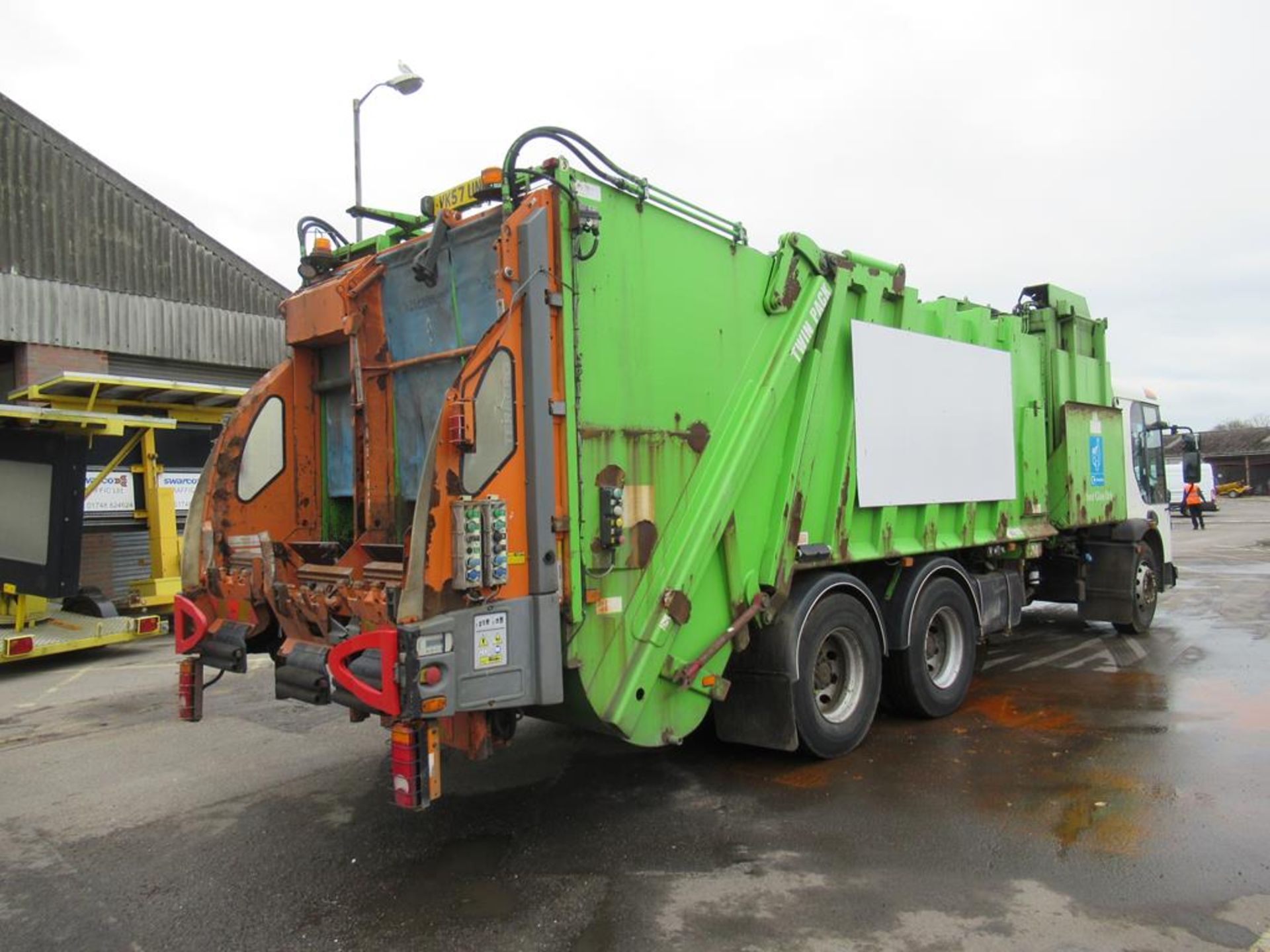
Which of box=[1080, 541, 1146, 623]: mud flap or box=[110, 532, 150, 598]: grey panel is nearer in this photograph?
box=[1080, 541, 1146, 623]: mud flap

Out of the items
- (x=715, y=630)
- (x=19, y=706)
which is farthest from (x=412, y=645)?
(x=19, y=706)

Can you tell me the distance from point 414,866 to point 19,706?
558 centimetres

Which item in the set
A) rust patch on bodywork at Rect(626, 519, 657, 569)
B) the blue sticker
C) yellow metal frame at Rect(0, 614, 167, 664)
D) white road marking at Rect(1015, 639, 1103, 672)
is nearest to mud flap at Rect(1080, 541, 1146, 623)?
white road marking at Rect(1015, 639, 1103, 672)

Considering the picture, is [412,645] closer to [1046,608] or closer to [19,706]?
[19,706]

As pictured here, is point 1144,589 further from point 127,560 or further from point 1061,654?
point 127,560

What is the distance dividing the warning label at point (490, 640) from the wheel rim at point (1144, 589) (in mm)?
7895

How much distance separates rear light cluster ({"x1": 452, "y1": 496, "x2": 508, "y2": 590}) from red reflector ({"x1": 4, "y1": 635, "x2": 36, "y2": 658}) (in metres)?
7.71

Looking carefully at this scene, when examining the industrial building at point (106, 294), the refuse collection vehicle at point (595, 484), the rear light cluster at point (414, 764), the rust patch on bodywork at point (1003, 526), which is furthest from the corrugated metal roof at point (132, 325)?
the rear light cluster at point (414, 764)

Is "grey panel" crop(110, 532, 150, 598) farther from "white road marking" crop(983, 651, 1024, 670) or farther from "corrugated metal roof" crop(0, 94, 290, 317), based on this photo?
"white road marking" crop(983, 651, 1024, 670)

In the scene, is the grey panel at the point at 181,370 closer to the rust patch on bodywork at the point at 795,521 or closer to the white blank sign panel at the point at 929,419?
the white blank sign panel at the point at 929,419

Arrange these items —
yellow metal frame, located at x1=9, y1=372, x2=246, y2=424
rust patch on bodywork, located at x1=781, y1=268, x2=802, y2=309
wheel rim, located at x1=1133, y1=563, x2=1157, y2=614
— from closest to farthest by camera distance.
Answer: rust patch on bodywork, located at x1=781, y1=268, x2=802, y2=309, wheel rim, located at x1=1133, y1=563, x2=1157, y2=614, yellow metal frame, located at x1=9, y1=372, x2=246, y2=424

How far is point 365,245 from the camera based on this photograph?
5258mm

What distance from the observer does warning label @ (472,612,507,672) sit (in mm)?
3664

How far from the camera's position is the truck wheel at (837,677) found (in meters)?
5.25
